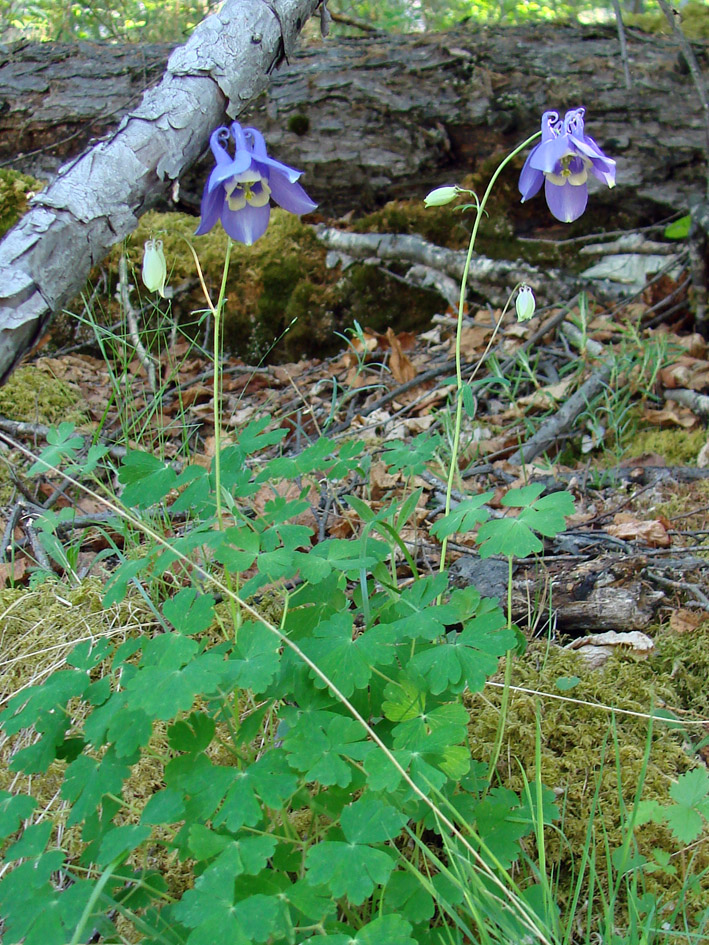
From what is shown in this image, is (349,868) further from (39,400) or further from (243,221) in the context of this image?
(39,400)

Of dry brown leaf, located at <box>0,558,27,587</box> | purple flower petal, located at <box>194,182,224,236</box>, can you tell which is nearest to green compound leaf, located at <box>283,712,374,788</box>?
purple flower petal, located at <box>194,182,224,236</box>

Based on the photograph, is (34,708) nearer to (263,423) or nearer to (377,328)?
(263,423)

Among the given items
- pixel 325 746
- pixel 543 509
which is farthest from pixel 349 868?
pixel 543 509

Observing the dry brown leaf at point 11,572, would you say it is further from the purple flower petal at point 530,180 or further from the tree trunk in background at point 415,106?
the tree trunk in background at point 415,106

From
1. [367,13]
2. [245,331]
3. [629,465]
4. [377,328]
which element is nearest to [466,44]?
[377,328]

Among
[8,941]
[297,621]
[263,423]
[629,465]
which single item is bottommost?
[629,465]

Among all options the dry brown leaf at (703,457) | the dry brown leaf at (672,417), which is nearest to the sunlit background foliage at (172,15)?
the dry brown leaf at (672,417)
